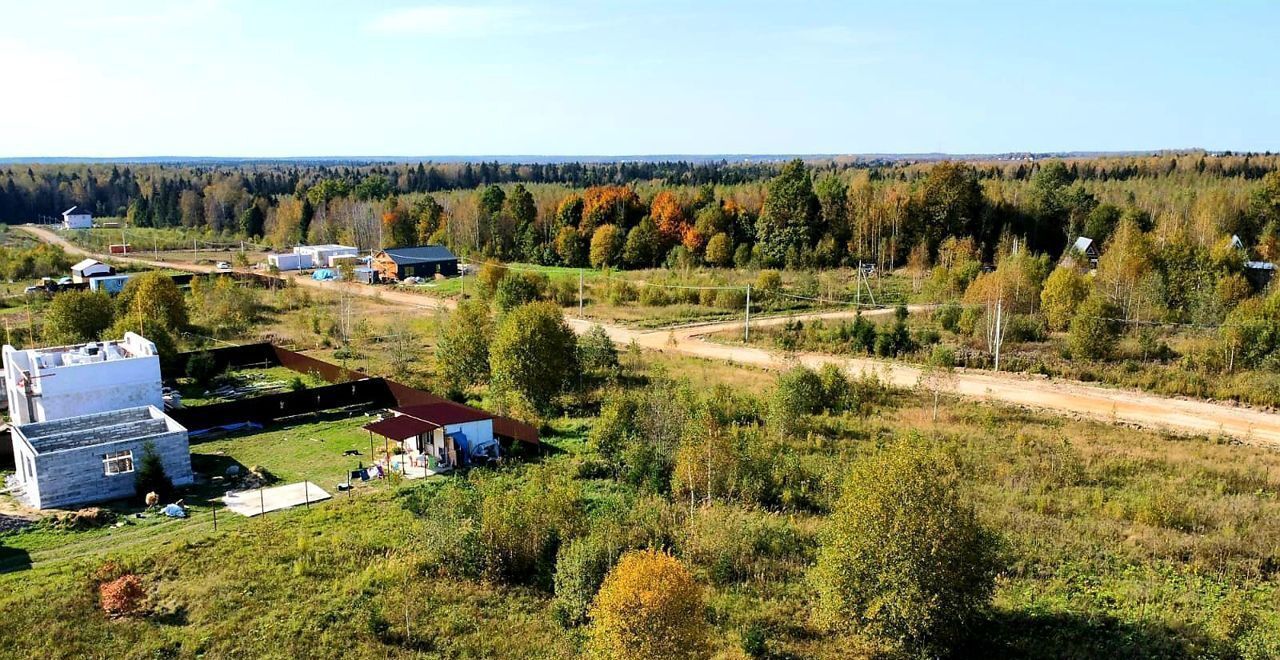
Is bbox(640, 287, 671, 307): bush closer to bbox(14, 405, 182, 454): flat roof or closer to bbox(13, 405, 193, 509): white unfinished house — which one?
bbox(14, 405, 182, 454): flat roof

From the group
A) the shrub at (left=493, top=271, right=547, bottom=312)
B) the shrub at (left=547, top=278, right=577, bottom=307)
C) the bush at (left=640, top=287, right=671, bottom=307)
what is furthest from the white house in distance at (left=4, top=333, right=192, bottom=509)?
the bush at (left=640, top=287, right=671, bottom=307)

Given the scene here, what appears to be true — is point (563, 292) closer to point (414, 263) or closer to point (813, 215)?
point (414, 263)

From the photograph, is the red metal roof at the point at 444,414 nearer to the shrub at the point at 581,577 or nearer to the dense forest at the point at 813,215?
the shrub at the point at 581,577

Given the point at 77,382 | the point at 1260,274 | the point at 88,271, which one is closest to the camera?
the point at 77,382

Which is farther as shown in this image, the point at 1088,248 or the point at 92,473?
the point at 1088,248

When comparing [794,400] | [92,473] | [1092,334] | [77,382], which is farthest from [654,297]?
[92,473]

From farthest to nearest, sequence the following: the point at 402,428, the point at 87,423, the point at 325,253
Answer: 1. the point at 325,253
2. the point at 87,423
3. the point at 402,428

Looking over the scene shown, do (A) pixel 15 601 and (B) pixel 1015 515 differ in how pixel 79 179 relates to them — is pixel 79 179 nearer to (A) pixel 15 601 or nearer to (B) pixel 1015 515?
(A) pixel 15 601
